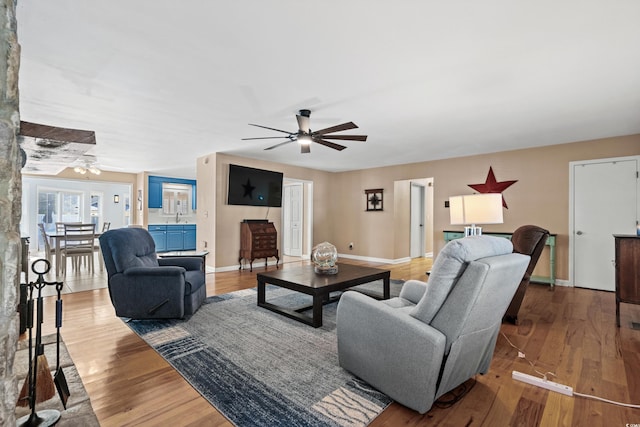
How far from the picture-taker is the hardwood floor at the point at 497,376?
64.2 inches

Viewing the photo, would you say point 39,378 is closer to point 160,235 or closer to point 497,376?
point 497,376

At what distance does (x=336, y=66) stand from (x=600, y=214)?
4.74 metres

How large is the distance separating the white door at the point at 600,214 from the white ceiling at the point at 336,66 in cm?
58

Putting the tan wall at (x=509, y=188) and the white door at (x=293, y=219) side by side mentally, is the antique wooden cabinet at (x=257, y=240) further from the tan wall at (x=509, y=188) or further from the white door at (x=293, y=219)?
the tan wall at (x=509, y=188)

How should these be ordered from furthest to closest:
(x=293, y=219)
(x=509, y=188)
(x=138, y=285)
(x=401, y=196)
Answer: (x=293, y=219)
(x=401, y=196)
(x=509, y=188)
(x=138, y=285)

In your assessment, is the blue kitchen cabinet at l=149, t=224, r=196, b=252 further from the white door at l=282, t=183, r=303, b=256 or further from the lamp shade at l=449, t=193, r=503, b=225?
the lamp shade at l=449, t=193, r=503, b=225

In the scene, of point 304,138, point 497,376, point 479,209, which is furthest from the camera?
point 304,138

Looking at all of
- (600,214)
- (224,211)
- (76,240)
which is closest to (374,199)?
(224,211)

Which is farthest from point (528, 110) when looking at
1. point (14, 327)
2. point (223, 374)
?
point (14, 327)

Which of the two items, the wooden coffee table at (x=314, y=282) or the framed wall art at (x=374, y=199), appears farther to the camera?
the framed wall art at (x=374, y=199)

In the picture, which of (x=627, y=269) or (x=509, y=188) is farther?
(x=509, y=188)

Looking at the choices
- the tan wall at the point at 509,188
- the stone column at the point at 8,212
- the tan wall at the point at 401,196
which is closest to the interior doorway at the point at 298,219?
the tan wall at the point at 401,196

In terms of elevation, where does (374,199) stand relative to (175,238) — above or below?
above

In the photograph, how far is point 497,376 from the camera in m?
2.08
